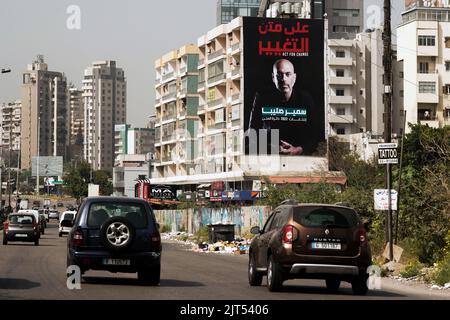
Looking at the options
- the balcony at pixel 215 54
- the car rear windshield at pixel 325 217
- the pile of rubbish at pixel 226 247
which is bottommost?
the pile of rubbish at pixel 226 247

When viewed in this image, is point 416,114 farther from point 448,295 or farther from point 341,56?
point 448,295

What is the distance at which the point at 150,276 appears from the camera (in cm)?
2123

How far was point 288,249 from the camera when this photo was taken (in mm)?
19531

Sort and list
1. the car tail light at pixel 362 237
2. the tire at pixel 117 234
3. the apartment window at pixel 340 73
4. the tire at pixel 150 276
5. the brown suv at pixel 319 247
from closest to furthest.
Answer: the brown suv at pixel 319 247 < the car tail light at pixel 362 237 < the tire at pixel 117 234 < the tire at pixel 150 276 < the apartment window at pixel 340 73

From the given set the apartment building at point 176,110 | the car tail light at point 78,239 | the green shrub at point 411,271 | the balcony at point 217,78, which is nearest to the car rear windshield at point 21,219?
the green shrub at point 411,271

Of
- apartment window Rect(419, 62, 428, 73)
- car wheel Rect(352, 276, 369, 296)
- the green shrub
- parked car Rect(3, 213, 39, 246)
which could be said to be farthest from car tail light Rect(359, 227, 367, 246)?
apartment window Rect(419, 62, 428, 73)

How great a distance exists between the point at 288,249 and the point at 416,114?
3378 inches

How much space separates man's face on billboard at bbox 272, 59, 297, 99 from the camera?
333ft

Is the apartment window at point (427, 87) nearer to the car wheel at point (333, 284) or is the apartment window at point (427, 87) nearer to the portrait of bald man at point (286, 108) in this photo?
the portrait of bald man at point (286, 108)

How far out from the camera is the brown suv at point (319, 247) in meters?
19.5

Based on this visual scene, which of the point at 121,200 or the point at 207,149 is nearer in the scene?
the point at 121,200

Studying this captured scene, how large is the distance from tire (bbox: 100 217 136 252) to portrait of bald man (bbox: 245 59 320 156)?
80.1m

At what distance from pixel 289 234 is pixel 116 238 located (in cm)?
353
